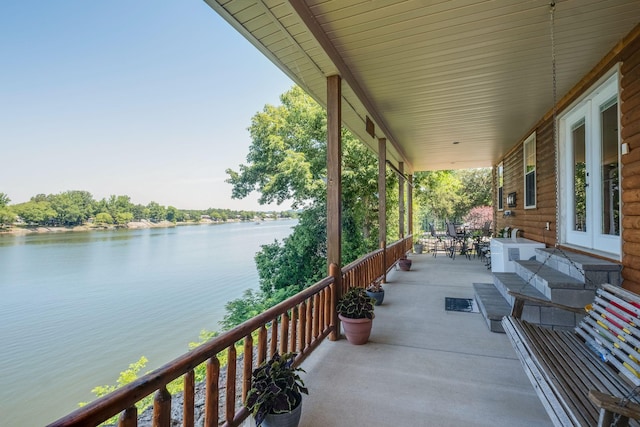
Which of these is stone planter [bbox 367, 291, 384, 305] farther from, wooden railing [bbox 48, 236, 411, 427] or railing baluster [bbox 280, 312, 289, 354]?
railing baluster [bbox 280, 312, 289, 354]

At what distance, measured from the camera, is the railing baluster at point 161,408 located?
1.23 metres

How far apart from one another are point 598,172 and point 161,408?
14.6 feet

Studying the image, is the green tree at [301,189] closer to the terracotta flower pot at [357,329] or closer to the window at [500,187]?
the window at [500,187]

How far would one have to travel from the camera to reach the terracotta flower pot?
2902mm

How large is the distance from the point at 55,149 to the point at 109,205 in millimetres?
4303

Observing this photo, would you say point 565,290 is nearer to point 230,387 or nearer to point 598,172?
point 598,172

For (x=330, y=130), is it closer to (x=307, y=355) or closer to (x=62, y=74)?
(x=307, y=355)

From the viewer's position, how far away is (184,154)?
77.9ft

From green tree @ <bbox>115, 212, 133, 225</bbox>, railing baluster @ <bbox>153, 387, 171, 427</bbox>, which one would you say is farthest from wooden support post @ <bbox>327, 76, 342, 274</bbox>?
green tree @ <bbox>115, 212, 133, 225</bbox>

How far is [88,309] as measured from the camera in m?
11.4

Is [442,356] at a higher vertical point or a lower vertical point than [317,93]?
lower

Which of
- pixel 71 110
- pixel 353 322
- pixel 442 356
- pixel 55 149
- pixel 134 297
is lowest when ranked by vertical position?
pixel 134 297

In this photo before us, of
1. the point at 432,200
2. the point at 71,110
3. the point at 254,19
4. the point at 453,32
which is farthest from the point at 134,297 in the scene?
the point at 432,200

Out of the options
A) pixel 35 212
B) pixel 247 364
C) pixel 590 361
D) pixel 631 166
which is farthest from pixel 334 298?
pixel 35 212
